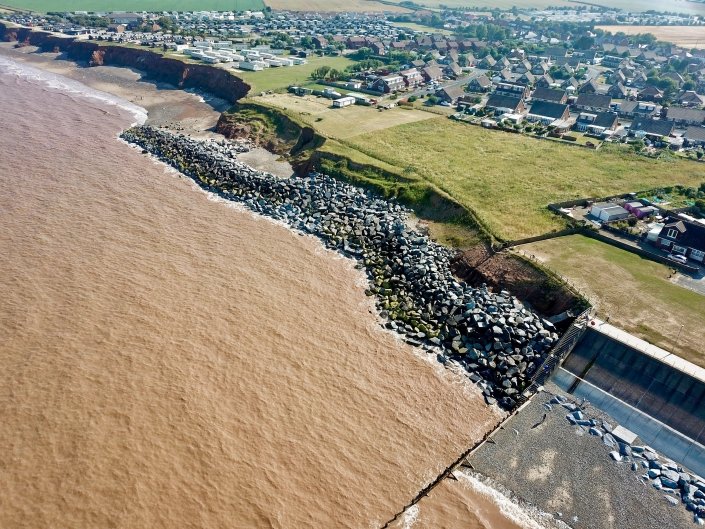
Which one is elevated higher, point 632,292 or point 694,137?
point 694,137

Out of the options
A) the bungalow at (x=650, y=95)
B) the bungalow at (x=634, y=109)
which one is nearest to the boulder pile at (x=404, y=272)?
the bungalow at (x=634, y=109)

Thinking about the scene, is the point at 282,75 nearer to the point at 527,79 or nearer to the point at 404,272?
the point at 527,79

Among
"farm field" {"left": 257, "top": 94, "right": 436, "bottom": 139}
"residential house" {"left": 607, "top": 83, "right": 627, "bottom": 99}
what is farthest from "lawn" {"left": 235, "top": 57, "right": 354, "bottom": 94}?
"residential house" {"left": 607, "top": 83, "right": 627, "bottom": 99}

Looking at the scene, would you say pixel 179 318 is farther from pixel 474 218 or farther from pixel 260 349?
pixel 474 218

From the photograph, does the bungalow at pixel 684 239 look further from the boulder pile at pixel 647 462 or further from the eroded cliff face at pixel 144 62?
the eroded cliff face at pixel 144 62

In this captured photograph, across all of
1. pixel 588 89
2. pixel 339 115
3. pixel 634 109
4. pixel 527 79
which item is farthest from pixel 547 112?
pixel 339 115
